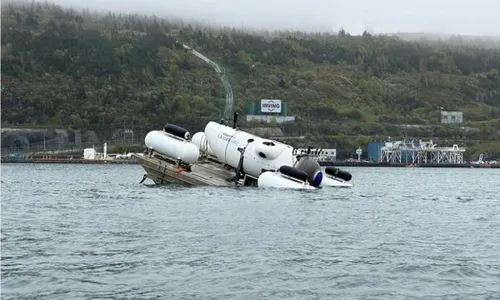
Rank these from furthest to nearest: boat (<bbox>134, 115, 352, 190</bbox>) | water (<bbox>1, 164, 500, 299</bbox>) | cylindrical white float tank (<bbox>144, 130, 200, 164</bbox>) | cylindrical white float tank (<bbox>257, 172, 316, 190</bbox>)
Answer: cylindrical white float tank (<bbox>144, 130, 200, 164</bbox>) → boat (<bbox>134, 115, 352, 190</bbox>) → cylindrical white float tank (<bbox>257, 172, 316, 190</bbox>) → water (<bbox>1, 164, 500, 299</bbox>)

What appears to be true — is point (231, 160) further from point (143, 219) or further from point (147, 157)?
point (143, 219)

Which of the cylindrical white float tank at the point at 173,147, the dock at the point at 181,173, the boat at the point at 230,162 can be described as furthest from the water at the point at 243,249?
the cylindrical white float tank at the point at 173,147

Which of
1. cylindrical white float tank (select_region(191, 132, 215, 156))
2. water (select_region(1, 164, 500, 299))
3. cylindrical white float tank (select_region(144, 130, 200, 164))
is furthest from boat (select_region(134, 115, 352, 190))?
water (select_region(1, 164, 500, 299))

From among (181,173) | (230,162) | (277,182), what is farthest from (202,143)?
(277,182)

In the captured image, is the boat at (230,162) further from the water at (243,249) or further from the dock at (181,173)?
the water at (243,249)

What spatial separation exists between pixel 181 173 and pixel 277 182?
6070 millimetres

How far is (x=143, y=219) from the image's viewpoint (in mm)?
40000

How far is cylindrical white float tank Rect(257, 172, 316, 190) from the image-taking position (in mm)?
55656

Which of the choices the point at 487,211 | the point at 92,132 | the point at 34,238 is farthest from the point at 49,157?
the point at 34,238

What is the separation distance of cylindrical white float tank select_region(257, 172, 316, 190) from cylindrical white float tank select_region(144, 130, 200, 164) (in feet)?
14.7

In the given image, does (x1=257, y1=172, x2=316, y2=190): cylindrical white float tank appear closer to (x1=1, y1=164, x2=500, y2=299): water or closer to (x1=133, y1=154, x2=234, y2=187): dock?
(x1=133, y1=154, x2=234, y2=187): dock

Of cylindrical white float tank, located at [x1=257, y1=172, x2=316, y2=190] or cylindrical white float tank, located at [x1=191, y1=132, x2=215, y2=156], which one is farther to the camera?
cylindrical white float tank, located at [x1=191, y1=132, x2=215, y2=156]

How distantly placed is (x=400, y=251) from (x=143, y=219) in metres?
12.2

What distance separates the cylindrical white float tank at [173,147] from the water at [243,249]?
252 inches
